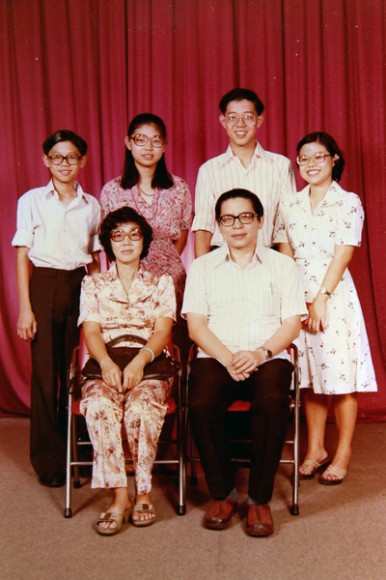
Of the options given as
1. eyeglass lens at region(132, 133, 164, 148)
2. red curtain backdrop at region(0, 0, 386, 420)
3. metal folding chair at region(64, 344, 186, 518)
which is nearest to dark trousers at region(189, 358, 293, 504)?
metal folding chair at region(64, 344, 186, 518)

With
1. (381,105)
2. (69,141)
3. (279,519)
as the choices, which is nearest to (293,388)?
(279,519)

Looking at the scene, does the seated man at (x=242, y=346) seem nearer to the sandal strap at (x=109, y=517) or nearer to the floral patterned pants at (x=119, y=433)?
the floral patterned pants at (x=119, y=433)

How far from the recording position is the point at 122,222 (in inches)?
117

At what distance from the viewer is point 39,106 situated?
168 inches

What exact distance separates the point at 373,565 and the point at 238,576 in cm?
45

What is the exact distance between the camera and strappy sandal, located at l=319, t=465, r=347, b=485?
10.2 ft

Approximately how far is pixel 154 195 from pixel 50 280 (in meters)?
0.63

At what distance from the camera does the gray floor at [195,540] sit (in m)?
2.29

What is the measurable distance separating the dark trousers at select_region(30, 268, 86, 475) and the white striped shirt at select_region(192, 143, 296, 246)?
26.7 inches

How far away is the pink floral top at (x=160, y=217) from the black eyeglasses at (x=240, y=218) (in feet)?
1.51

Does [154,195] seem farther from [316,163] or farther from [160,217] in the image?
[316,163]

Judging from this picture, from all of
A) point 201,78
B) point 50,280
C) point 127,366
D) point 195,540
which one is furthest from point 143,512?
point 201,78

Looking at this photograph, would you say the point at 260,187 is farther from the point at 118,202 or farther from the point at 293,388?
the point at 293,388

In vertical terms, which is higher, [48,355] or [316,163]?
[316,163]
